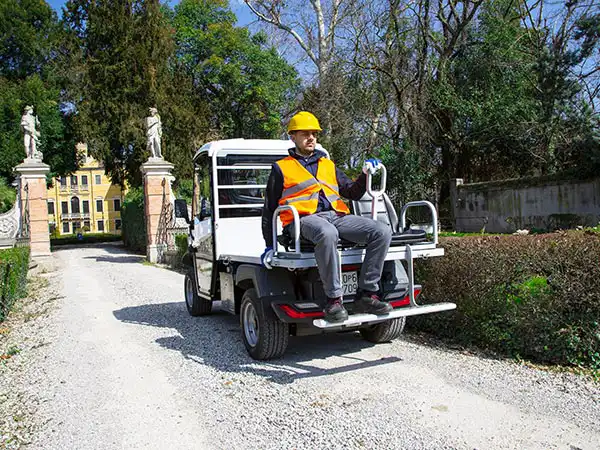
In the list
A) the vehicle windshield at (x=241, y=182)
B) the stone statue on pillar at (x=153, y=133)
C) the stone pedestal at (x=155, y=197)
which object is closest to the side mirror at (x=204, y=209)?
the vehicle windshield at (x=241, y=182)

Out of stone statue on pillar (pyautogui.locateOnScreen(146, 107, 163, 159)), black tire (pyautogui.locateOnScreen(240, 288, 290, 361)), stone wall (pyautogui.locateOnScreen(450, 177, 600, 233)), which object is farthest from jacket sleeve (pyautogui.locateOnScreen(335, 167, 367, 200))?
stone statue on pillar (pyautogui.locateOnScreen(146, 107, 163, 159))

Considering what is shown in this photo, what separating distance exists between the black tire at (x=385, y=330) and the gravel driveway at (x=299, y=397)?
0.34ft

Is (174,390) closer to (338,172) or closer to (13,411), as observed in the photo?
(13,411)

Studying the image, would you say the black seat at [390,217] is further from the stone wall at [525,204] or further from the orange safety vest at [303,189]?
the stone wall at [525,204]

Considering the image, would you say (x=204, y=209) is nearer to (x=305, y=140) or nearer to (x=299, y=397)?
(x=305, y=140)

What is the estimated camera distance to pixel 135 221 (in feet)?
86.5

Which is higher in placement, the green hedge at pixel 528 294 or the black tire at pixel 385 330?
the green hedge at pixel 528 294

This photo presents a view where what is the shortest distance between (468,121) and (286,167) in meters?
15.7

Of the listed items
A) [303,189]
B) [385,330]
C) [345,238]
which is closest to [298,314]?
[345,238]

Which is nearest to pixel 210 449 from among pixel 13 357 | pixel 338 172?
pixel 338 172

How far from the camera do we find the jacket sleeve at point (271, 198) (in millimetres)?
4910

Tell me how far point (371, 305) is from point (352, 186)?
4.05 ft

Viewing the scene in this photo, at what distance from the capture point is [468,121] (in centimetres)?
1900

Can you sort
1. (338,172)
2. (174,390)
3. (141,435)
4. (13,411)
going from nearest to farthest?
(141,435)
(13,411)
(174,390)
(338,172)
